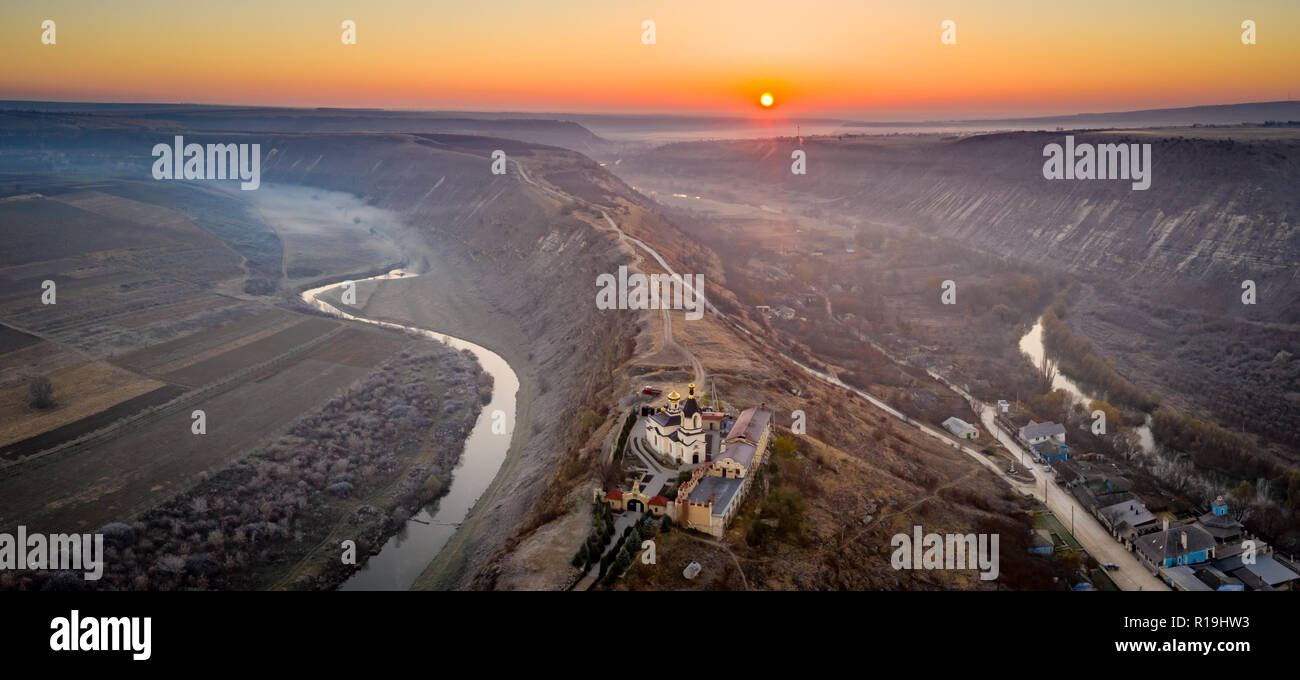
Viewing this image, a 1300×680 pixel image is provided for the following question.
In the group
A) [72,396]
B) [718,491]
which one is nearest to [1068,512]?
[718,491]

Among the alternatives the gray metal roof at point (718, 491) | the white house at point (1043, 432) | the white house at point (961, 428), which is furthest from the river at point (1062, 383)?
the gray metal roof at point (718, 491)

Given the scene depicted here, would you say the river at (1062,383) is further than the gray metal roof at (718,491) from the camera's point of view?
Yes

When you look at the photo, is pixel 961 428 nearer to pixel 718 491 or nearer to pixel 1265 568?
pixel 1265 568

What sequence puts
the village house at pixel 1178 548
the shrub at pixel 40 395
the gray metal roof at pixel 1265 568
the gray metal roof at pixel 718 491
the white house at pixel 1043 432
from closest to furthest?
the gray metal roof at pixel 718 491 → the gray metal roof at pixel 1265 568 → the village house at pixel 1178 548 → the white house at pixel 1043 432 → the shrub at pixel 40 395

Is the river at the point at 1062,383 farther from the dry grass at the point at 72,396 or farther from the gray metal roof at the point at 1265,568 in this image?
the dry grass at the point at 72,396

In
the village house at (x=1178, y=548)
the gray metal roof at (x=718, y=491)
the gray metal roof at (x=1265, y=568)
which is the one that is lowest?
the gray metal roof at (x=1265, y=568)

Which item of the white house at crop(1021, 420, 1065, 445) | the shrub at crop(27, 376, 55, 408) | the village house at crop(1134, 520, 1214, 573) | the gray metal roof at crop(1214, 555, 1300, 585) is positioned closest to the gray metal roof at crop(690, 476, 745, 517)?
the village house at crop(1134, 520, 1214, 573)
